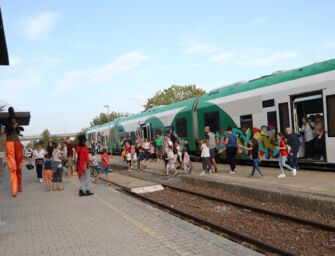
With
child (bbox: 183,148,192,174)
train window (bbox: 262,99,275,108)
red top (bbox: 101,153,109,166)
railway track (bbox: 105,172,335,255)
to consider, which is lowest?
railway track (bbox: 105,172,335,255)

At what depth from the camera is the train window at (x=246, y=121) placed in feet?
50.4

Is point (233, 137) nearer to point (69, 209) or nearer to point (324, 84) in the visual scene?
point (324, 84)

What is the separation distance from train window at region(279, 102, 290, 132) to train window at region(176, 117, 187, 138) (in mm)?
7801

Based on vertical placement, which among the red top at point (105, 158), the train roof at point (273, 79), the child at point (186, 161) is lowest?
the child at point (186, 161)

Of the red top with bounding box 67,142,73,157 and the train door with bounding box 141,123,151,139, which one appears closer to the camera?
the red top with bounding box 67,142,73,157

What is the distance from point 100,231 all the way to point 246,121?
9.72 m

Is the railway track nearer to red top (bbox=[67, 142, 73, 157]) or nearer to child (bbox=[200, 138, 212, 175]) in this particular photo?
child (bbox=[200, 138, 212, 175])

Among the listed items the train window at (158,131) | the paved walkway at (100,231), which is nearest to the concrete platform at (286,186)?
the paved walkway at (100,231)

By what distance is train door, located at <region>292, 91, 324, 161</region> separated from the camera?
40.4 feet

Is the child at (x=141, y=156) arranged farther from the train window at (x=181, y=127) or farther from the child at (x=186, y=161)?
the child at (x=186, y=161)

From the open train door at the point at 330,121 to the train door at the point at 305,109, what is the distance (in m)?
0.38

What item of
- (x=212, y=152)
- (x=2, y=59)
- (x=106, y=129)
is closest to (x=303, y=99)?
(x=212, y=152)

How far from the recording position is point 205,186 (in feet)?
44.1


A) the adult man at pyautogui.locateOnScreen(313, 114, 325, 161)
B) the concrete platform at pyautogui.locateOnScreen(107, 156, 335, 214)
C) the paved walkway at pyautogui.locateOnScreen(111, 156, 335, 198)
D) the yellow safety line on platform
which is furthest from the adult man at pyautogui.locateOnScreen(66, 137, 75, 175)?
the adult man at pyautogui.locateOnScreen(313, 114, 325, 161)
